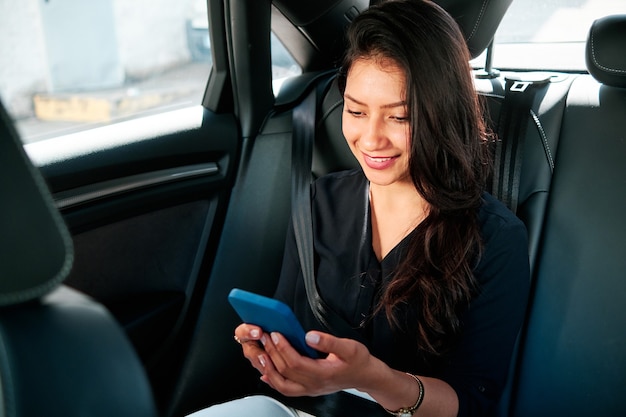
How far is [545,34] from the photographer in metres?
1.84

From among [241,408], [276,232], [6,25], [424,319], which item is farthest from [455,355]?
[6,25]

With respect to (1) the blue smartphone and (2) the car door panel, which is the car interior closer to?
(2) the car door panel

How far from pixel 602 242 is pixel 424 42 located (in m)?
0.58

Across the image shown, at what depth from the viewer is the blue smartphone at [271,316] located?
87 cm

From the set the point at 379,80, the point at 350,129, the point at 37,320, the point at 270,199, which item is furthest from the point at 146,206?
the point at 37,320

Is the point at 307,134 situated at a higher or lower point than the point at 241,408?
higher

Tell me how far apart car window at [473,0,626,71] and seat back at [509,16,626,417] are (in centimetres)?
42

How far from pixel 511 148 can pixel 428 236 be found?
1.13 ft

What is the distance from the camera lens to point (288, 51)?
191 centimetres

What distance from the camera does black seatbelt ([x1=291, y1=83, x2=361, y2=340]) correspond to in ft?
4.13

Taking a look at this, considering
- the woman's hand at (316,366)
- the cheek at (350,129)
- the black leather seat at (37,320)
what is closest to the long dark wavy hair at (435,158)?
the cheek at (350,129)

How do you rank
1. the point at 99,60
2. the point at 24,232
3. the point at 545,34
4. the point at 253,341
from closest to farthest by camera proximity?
the point at 24,232
the point at 253,341
the point at 99,60
the point at 545,34

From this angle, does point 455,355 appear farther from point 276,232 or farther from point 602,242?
point 276,232

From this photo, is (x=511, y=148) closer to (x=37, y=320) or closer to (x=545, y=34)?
(x=545, y=34)
